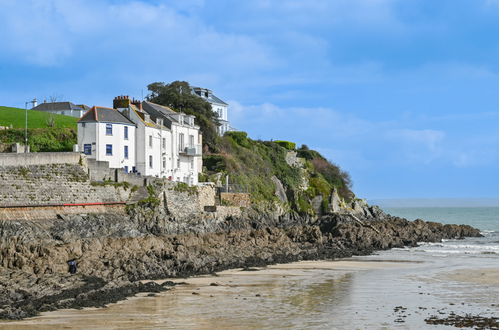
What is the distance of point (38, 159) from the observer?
106 feet

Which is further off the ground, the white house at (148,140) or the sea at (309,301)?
the white house at (148,140)

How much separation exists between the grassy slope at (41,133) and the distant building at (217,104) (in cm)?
2331

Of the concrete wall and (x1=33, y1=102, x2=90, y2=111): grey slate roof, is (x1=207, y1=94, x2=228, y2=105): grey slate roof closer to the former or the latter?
(x1=33, y1=102, x2=90, y2=111): grey slate roof

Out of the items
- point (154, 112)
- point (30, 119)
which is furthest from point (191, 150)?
point (30, 119)

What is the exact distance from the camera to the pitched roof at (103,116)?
40094mm

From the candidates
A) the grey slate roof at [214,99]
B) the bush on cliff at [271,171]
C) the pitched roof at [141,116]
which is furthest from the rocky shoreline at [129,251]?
the grey slate roof at [214,99]

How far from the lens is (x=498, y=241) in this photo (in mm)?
51219

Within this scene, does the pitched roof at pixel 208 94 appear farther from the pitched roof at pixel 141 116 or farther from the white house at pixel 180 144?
the pitched roof at pixel 141 116

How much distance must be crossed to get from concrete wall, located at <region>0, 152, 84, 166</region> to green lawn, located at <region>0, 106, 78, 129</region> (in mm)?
11511

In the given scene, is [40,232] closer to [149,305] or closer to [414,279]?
[149,305]

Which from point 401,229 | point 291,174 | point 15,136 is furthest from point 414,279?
point 291,174

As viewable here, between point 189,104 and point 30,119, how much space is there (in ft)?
47.7

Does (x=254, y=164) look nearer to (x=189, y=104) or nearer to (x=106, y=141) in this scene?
(x=189, y=104)

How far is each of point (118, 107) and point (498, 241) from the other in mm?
30922
